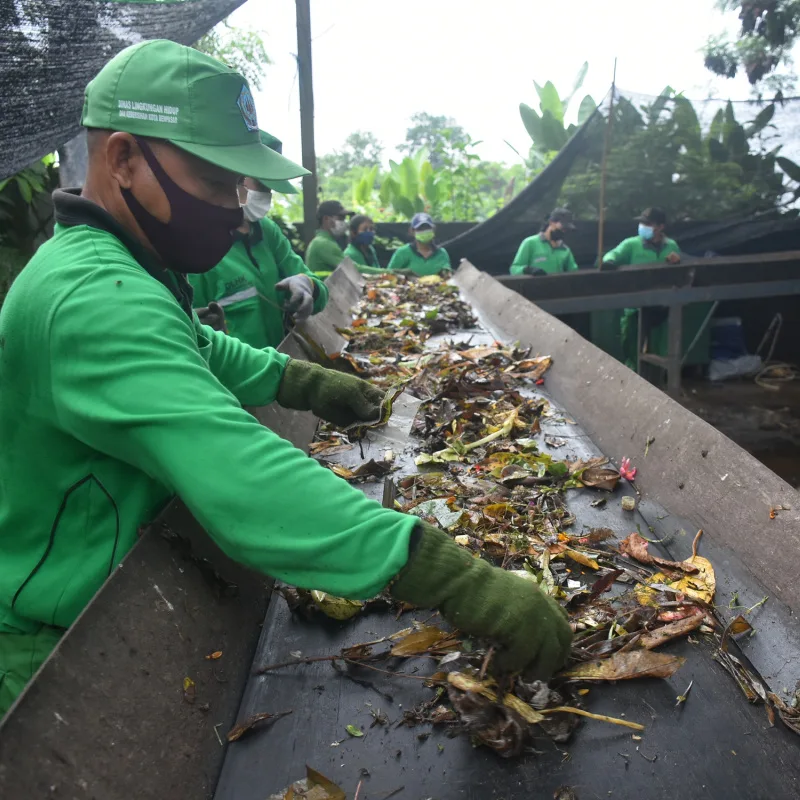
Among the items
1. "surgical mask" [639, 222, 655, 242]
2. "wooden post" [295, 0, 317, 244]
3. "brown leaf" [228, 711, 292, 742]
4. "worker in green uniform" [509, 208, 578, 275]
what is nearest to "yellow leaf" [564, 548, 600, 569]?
"brown leaf" [228, 711, 292, 742]

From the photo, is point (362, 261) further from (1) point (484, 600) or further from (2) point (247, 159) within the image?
(1) point (484, 600)

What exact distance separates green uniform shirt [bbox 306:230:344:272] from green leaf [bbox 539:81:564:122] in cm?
918

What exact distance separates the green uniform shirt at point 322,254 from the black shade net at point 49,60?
2768mm

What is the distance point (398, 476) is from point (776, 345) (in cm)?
942

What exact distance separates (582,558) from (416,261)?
23.4 feet

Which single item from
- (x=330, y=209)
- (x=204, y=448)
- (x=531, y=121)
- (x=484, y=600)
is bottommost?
(x=484, y=600)

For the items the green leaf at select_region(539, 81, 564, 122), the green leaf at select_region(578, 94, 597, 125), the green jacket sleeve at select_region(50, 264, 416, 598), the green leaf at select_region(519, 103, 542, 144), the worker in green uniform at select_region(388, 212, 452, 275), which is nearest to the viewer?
the green jacket sleeve at select_region(50, 264, 416, 598)

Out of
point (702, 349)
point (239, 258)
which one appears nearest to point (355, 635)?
point (239, 258)

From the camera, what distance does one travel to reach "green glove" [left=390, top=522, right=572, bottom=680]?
119 centimetres

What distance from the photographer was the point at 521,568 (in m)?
1.87

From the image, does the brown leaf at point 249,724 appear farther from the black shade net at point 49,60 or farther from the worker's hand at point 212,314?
the black shade net at point 49,60

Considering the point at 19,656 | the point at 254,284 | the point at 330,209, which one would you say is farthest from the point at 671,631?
the point at 330,209

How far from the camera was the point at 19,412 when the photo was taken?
50.5 inches

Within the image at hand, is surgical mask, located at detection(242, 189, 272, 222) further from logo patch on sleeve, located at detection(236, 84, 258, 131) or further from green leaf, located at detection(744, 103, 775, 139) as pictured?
green leaf, located at detection(744, 103, 775, 139)
